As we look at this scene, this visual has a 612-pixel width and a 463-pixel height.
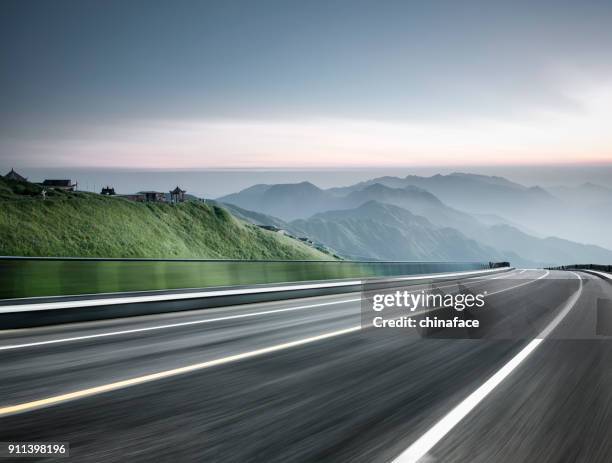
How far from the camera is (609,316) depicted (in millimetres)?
15352

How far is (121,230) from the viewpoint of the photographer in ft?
479

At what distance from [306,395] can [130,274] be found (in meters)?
12.3

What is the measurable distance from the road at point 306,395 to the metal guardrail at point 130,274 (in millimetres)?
2873

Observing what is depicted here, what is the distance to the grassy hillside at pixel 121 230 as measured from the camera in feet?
402

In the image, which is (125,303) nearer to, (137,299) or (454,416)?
(137,299)

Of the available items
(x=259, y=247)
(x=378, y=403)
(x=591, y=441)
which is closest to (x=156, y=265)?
(x=378, y=403)

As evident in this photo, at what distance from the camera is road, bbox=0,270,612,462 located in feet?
15.1

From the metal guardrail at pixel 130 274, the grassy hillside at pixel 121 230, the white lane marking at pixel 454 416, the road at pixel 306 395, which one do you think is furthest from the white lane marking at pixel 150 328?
the grassy hillside at pixel 121 230

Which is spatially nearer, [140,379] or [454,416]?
[454,416]

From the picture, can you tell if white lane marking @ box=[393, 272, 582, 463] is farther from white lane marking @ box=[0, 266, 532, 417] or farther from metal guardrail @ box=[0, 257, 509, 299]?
metal guardrail @ box=[0, 257, 509, 299]

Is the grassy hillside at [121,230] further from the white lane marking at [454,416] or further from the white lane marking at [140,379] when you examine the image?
the white lane marking at [454,416]

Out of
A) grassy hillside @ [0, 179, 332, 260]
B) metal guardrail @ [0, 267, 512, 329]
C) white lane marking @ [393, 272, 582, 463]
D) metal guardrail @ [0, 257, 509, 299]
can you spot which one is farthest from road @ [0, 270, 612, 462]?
grassy hillside @ [0, 179, 332, 260]

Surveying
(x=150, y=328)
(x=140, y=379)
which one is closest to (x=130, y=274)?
(x=150, y=328)

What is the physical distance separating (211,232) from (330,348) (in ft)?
573
